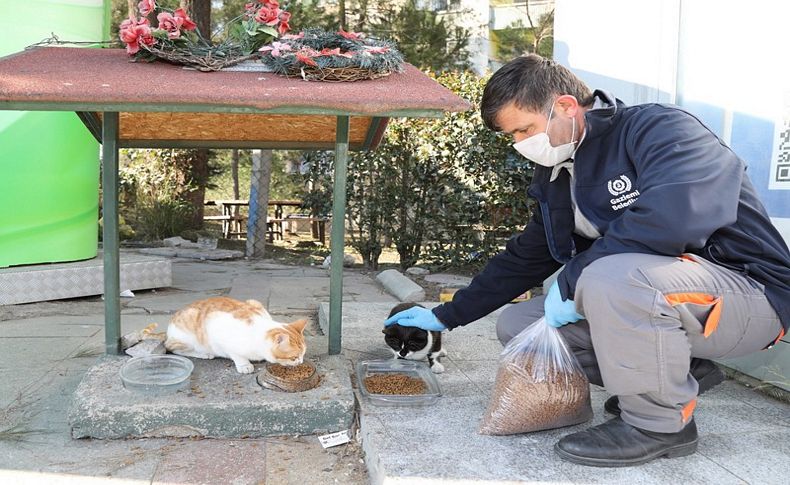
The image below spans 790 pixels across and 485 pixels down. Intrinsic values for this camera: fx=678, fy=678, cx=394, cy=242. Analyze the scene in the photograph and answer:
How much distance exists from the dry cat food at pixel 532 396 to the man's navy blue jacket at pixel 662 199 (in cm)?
27

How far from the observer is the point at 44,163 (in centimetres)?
490

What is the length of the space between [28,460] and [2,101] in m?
1.21

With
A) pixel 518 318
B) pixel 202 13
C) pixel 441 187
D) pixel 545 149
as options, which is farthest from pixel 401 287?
pixel 202 13

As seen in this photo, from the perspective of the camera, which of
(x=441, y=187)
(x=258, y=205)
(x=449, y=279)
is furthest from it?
(x=258, y=205)

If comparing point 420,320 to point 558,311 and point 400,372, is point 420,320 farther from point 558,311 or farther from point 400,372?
point 558,311

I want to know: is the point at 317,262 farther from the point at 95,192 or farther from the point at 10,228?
the point at 10,228

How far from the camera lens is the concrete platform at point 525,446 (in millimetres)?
2021

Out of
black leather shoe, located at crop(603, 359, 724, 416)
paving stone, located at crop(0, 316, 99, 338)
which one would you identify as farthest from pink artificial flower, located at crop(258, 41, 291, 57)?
paving stone, located at crop(0, 316, 99, 338)

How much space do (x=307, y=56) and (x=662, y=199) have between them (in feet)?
4.54

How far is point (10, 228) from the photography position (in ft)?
15.9

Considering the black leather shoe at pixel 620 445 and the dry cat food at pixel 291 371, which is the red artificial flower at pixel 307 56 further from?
the black leather shoe at pixel 620 445

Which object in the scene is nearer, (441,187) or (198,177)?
(441,187)

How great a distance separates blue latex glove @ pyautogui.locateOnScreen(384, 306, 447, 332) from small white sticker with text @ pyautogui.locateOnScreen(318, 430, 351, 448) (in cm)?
62

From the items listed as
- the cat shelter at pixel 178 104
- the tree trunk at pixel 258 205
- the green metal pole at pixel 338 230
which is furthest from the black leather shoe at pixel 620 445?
the tree trunk at pixel 258 205
